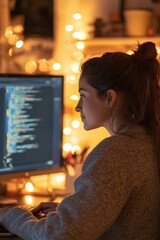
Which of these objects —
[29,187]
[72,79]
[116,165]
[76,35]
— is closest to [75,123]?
[72,79]

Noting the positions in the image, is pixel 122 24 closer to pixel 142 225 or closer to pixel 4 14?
pixel 4 14

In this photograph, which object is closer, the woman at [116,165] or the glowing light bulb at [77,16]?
the woman at [116,165]

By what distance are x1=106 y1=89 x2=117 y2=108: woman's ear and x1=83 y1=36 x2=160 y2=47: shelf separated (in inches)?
42.1

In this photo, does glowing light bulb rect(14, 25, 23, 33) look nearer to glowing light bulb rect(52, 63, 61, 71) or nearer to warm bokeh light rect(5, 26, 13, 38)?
warm bokeh light rect(5, 26, 13, 38)

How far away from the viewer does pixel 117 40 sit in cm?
239

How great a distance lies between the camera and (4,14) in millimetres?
2455

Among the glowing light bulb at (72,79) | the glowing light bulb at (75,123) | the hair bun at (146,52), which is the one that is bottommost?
the glowing light bulb at (75,123)

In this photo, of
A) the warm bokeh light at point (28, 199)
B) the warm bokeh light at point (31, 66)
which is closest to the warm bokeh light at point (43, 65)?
the warm bokeh light at point (31, 66)

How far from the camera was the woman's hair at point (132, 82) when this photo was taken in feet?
4.28

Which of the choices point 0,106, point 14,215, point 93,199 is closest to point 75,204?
point 93,199

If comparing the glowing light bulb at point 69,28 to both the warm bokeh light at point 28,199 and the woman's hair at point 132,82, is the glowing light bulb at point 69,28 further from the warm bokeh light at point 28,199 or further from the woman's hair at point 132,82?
the woman's hair at point 132,82

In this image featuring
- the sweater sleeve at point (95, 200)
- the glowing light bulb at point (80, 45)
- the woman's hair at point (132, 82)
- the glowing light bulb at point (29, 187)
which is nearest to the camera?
the sweater sleeve at point (95, 200)

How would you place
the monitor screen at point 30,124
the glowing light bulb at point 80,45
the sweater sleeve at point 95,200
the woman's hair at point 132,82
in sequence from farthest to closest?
the glowing light bulb at point 80,45, the monitor screen at point 30,124, the woman's hair at point 132,82, the sweater sleeve at point 95,200

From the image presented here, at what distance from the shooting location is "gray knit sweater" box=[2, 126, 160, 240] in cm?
119
